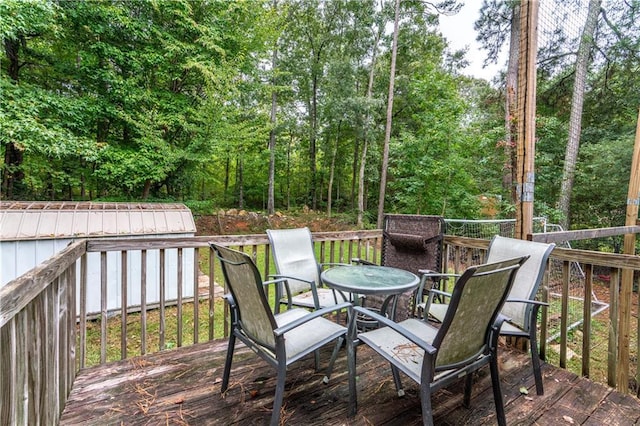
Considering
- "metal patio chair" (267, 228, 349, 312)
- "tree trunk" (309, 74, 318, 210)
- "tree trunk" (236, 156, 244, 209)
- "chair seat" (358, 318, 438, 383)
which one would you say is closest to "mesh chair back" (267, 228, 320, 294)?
"metal patio chair" (267, 228, 349, 312)

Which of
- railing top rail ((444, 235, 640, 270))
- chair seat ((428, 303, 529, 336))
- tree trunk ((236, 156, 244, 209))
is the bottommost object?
chair seat ((428, 303, 529, 336))

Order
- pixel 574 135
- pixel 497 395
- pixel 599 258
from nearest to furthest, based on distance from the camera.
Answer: pixel 497 395 < pixel 599 258 < pixel 574 135

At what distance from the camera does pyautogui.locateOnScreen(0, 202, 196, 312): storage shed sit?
4113 millimetres

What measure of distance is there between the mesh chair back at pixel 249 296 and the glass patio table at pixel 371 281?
62 centimetres

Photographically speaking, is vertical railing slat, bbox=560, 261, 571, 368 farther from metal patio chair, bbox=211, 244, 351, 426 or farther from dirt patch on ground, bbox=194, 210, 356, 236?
dirt patch on ground, bbox=194, 210, 356, 236

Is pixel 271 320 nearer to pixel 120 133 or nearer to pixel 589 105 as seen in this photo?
pixel 120 133

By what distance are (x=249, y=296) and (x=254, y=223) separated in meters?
10.3

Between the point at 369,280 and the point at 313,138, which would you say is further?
the point at 313,138

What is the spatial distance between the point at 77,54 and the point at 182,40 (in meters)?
2.49

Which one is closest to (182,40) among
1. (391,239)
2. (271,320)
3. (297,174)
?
(391,239)

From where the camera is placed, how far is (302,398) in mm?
1919

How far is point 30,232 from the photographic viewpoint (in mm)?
4199

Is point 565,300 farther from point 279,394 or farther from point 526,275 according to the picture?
point 279,394

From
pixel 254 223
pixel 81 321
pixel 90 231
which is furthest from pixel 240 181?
pixel 81 321
